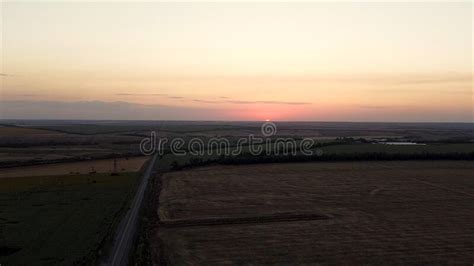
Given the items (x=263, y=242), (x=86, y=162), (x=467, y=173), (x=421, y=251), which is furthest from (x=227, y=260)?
(x=86, y=162)

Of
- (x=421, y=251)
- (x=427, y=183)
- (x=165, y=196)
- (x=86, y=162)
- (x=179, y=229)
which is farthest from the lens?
(x=86, y=162)

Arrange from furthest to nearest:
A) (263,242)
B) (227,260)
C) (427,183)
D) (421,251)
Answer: (427,183), (263,242), (421,251), (227,260)

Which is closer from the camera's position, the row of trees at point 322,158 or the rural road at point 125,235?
the rural road at point 125,235

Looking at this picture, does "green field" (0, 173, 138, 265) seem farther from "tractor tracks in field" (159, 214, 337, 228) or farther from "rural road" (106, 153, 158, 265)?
"tractor tracks in field" (159, 214, 337, 228)

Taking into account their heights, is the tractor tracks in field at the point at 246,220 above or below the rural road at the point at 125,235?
below

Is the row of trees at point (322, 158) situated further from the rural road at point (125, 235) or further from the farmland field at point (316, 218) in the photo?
the rural road at point (125, 235)

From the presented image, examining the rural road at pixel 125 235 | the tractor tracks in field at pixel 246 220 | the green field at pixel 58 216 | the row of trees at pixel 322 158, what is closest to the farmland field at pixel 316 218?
the tractor tracks in field at pixel 246 220

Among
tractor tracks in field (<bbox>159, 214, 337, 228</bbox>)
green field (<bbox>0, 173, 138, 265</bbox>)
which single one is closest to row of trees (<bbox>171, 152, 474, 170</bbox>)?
green field (<bbox>0, 173, 138, 265</bbox>)

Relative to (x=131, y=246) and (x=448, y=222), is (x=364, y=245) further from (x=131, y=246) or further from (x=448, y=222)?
(x=131, y=246)
